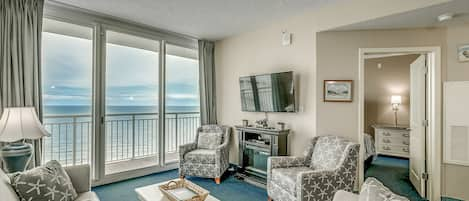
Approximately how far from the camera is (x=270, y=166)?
3.11m

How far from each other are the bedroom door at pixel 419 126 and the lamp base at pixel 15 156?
15.6 ft

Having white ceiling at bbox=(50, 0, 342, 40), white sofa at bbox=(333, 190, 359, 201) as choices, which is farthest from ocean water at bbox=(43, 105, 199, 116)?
white sofa at bbox=(333, 190, 359, 201)

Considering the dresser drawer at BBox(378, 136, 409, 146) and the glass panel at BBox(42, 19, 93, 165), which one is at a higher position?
the glass panel at BBox(42, 19, 93, 165)

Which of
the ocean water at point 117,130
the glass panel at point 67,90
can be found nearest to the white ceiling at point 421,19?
the ocean water at point 117,130

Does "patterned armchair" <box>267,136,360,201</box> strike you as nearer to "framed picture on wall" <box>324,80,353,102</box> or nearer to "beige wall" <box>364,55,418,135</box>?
"framed picture on wall" <box>324,80,353,102</box>

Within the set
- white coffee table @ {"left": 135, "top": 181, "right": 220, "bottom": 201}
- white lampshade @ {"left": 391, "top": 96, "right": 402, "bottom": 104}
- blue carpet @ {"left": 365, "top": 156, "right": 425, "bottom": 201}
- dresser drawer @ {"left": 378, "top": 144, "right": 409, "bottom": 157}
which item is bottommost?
blue carpet @ {"left": 365, "top": 156, "right": 425, "bottom": 201}

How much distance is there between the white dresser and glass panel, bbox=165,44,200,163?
14.1 ft

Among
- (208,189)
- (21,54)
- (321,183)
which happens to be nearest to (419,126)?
(321,183)

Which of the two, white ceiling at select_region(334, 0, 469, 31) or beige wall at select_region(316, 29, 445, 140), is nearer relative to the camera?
white ceiling at select_region(334, 0, 469, 31)

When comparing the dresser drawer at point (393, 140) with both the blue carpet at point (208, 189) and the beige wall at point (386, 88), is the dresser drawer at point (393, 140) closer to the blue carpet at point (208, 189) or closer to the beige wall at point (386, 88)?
the beige wall at point (386, 88)

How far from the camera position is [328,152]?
3.02m

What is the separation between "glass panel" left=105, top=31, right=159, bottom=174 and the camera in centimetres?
396

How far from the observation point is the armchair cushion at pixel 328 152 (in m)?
2.90

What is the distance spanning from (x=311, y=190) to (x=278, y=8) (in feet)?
7.75
